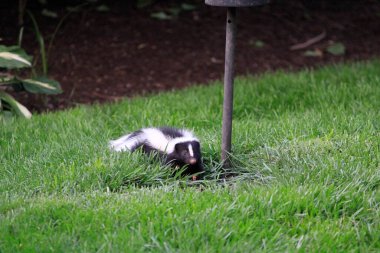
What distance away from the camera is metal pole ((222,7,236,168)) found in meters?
4.89

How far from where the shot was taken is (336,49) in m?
10.1

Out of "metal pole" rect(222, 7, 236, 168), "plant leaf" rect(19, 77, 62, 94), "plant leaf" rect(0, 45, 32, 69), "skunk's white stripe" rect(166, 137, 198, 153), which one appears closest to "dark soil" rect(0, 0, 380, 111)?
"plant leaf" rect(19, 77, 62, 94)

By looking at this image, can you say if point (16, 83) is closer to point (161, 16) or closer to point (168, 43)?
point (168, 43)

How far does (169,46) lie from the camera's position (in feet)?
32.6

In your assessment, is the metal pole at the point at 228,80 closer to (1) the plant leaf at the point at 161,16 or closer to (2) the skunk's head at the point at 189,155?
(2) the skunk's head at the point at 189,155

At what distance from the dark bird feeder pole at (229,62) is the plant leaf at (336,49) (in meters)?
5.36

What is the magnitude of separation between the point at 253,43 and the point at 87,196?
6298 mm

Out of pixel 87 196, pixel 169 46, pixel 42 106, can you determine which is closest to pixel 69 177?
pixel 87 196

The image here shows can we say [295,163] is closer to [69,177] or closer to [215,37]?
[69,177]

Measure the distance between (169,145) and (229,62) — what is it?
0.81m

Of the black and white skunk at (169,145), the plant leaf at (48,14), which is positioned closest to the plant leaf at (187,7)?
the plant leaf at (48,14)

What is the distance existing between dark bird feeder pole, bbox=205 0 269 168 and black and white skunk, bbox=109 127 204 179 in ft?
0.68

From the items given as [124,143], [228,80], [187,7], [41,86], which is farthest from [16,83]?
[187,7]

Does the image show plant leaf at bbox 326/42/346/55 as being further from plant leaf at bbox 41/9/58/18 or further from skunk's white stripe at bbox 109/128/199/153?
skunk's white stripe at bbox 109/128/199/153
